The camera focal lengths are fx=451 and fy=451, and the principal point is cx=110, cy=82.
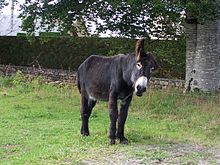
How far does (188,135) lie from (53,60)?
13423 mm

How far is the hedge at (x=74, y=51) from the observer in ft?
47.7

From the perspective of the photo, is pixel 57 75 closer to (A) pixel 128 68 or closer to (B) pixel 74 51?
(B) pixel 74 51

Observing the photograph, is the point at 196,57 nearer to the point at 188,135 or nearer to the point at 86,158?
the point at 188,135

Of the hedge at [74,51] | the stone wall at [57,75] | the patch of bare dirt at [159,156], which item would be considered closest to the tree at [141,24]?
the hedge at [74,51]

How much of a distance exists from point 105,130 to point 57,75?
10988mm

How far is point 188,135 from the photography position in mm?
8961

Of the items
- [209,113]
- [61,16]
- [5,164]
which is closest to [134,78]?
[5,164]

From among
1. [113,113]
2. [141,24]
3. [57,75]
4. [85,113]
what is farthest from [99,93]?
[57,75]

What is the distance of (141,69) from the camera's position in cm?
705

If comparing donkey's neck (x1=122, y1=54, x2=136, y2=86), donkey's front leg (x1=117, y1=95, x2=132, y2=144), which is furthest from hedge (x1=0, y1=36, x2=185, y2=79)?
donkey's neck (x1=122, y1=54, x2=136, y2=86)

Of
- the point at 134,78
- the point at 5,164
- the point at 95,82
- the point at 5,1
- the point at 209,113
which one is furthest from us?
the point at 5,1

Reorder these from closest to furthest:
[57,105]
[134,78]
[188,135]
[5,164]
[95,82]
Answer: [5,164], [134,78], [95,82], [188,135], [57,105]

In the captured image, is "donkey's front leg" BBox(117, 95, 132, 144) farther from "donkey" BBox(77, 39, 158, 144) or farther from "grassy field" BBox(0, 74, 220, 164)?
"grassy field" BBox(0, 74, 220, 164)

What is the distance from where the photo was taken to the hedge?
14.5 metres
